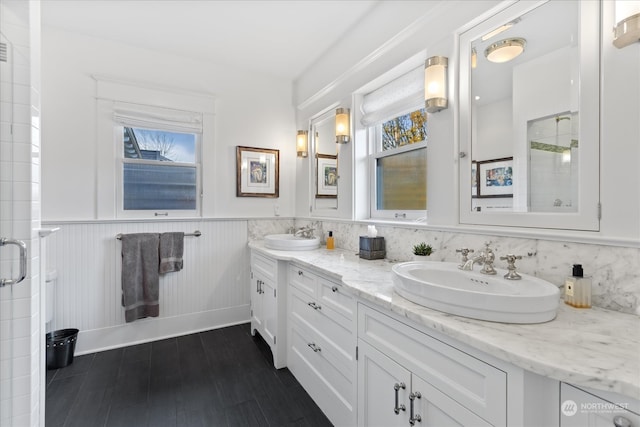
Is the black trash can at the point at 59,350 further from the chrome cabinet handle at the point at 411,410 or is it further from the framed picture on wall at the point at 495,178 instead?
the framed picture on wall at the point at 495,178

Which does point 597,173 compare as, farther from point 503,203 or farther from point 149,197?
point 149,197

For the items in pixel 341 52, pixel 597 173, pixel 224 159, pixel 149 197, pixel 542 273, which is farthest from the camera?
pixel 224 159

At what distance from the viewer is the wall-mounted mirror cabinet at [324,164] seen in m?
2.75

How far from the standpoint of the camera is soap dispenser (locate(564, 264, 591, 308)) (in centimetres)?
101

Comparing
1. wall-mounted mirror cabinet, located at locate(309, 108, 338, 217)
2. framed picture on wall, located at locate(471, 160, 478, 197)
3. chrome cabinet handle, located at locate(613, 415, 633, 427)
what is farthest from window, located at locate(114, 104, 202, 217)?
chrome cabinet handle, located at locate(613, 415, 633, 427)

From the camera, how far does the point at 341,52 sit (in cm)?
254

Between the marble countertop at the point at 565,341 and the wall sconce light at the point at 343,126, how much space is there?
1.59 metres

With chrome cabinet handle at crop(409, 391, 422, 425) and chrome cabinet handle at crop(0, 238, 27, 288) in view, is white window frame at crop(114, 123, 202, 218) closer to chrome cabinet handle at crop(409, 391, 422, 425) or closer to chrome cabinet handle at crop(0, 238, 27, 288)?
chrome cabinet handle at crop(0, 238, 27, 288)

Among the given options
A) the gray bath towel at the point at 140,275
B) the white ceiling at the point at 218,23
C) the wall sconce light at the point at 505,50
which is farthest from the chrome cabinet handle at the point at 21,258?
the wall sconce light at the point at 505,50

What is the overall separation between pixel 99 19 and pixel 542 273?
3.39 metres

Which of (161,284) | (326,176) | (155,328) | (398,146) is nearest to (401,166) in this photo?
(398,146)

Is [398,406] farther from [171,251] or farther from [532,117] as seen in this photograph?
[171,251]

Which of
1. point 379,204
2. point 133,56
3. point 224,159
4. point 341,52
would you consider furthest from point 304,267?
point 133,56

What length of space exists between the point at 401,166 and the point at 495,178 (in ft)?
2.62
